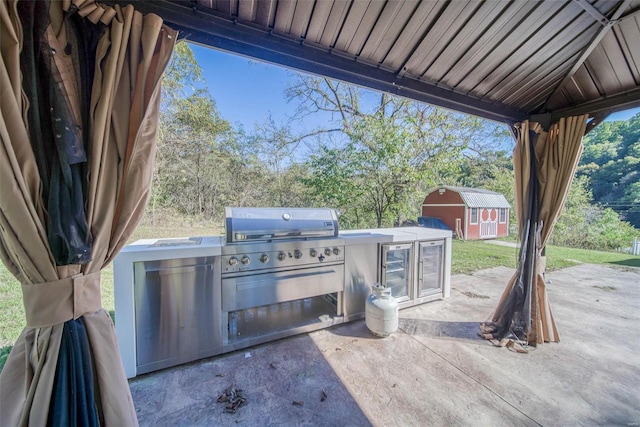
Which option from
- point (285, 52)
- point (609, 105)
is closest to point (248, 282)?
point (285, 52)

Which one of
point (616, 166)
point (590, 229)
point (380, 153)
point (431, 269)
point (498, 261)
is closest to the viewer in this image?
point (431, 269)

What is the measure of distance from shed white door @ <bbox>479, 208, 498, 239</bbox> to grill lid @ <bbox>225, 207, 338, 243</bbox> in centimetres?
1102

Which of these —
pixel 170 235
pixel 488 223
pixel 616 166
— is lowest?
pixel 488 223

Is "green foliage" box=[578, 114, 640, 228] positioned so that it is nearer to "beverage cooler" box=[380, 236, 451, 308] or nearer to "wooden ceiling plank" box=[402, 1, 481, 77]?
"beverage cooler" box=[380, 236, 451, 308]

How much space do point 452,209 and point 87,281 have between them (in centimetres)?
1218

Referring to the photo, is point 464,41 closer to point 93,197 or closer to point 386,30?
point 386,30

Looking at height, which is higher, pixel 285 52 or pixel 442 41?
pixel 442 41

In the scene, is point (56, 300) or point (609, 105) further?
point (609, 105)

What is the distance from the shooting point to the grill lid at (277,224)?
226cm

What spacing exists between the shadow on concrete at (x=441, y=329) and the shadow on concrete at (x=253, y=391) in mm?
1165

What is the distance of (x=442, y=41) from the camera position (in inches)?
67.1

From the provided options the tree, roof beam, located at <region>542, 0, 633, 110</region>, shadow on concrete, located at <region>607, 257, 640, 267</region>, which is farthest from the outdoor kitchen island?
shadow on concrete, located at <region>607, 257, 640, 267</region>

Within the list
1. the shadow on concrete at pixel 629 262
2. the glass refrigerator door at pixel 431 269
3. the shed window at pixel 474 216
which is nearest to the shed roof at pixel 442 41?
the glass refrigerator door at pixel 431 269

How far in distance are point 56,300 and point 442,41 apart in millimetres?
2646
